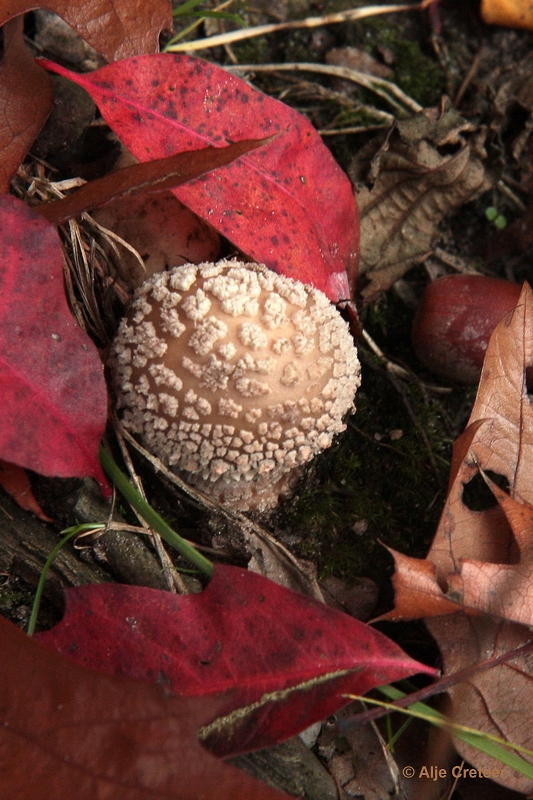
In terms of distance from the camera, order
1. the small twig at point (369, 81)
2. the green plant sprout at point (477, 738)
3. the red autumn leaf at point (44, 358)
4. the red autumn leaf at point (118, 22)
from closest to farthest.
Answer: the red autumn leaf at point (44, 358), the green plant sprout at point (477, 738), the red autumn leaf at point (118, 22), the small twig at point (369, 81)

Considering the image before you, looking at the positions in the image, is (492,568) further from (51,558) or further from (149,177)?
(149,177)

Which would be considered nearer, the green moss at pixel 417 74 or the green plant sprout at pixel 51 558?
the green plant sprout at pixel 51 558

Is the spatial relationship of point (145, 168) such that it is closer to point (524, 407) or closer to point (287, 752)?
point (524, 407)

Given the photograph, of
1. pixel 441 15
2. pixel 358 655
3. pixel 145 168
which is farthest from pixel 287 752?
pixel 441 15

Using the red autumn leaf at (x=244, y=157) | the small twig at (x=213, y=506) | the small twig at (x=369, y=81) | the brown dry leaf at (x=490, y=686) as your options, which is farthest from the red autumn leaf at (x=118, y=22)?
the brown dry leaf at (x=490, y=686)

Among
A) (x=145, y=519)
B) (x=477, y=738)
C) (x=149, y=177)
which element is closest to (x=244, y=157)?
(x=149, y=177)

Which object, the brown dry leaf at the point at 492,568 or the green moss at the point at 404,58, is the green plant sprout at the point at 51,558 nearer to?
the brown dry leaf at the point at 492,568

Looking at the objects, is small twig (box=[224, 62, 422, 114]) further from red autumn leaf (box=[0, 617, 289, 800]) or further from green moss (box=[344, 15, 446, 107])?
red autumn leaf (box=[0, 617, 289, 800])
